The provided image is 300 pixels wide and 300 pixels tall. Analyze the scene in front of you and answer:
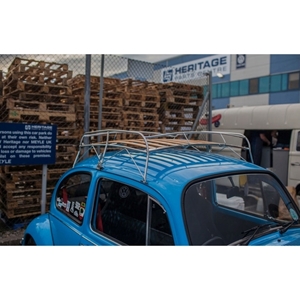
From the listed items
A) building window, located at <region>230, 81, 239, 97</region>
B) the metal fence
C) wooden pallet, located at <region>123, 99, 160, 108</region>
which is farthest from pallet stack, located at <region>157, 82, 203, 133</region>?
building window, located at <region>230, 81, 239, 97</region>

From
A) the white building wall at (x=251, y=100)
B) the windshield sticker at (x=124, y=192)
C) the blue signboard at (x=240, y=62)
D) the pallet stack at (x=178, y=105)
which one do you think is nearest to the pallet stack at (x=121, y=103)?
Result: the pallet stack at (x=178, y=105)

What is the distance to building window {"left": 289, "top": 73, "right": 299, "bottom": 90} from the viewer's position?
22.5 m

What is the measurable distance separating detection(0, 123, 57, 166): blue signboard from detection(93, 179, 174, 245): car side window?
259 cm

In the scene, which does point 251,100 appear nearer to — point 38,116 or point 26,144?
point 38,116

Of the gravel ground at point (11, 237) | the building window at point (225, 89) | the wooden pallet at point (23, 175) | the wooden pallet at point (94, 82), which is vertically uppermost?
the building window at point (225, 89)

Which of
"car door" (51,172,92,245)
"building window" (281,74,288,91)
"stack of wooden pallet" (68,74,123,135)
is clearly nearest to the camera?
"car door" (51,172,92,245)

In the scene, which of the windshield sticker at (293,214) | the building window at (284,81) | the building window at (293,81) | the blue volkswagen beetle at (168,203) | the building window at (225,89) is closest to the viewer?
the blue volkswagen beetle at (168,203)

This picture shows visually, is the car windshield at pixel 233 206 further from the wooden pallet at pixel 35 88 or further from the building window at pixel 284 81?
the building window at pixel 284 81

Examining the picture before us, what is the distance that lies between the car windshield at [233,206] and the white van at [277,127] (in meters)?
A: 4.85

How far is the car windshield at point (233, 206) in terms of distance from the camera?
226 cm

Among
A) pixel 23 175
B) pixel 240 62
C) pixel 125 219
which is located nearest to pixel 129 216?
pixel 125 219

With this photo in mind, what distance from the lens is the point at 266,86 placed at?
24.6m

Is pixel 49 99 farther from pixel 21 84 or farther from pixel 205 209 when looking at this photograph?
pixel 205 209

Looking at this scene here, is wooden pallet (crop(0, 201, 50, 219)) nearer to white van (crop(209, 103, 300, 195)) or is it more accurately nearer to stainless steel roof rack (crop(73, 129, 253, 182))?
stainless steel roof rack (crop(73, 129, 253, 182))
